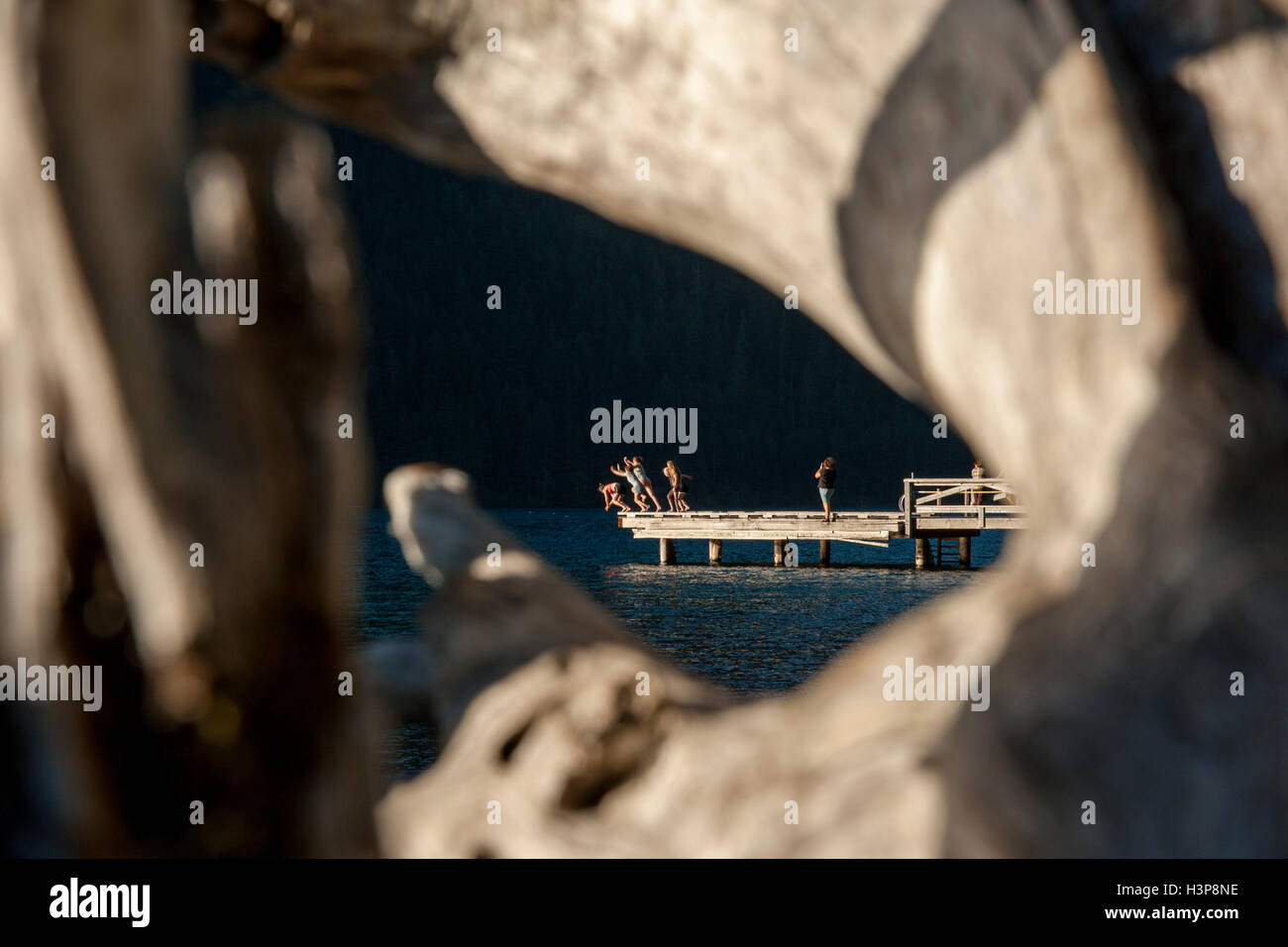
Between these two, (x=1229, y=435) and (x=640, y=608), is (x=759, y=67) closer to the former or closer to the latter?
(x=1229, y=435)

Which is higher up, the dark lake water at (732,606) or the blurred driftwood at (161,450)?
the blurred driftwood at (161,450)

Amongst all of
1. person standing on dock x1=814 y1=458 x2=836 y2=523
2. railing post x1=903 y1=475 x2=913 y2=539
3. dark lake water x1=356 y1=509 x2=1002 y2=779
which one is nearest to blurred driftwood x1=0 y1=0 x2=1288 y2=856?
dark lake water x1=356 y1=509 x2=1002 y2=779

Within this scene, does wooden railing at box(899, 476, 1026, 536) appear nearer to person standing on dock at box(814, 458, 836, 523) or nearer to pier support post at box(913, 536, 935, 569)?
person standing on dock at box(814, 458, 836, 523)

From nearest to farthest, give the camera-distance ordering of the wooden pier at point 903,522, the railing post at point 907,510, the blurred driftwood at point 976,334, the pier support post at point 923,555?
the blurred driftwood at point 976,334 → the wooden pier at point 903,522 → the railing post at point 907,510 → the pier support post at point 923,555

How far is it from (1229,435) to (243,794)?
5.93 feet

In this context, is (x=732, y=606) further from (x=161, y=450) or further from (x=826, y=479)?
(x=161, y=450)

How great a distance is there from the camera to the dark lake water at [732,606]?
18.8 metres

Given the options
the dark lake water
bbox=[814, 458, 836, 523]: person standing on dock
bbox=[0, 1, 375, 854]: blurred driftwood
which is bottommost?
the dark lake water

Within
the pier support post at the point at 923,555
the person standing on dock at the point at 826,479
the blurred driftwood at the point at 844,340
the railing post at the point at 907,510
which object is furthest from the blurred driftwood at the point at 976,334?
the pier support post at the point at 923,555

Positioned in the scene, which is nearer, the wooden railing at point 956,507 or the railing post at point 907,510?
the wooden railing at point 956,507

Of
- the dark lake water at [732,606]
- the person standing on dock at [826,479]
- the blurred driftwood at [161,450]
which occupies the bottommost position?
the dark lake water at [732,606]

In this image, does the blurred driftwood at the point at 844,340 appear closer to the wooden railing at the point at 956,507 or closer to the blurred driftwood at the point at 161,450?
the blurred driftwood at the point at 161,450

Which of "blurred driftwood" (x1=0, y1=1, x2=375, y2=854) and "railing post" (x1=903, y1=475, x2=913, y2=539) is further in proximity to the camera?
"railing post" (x1=903, y1=475, x2=913, y2=539)

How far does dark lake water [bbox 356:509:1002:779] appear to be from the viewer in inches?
739
